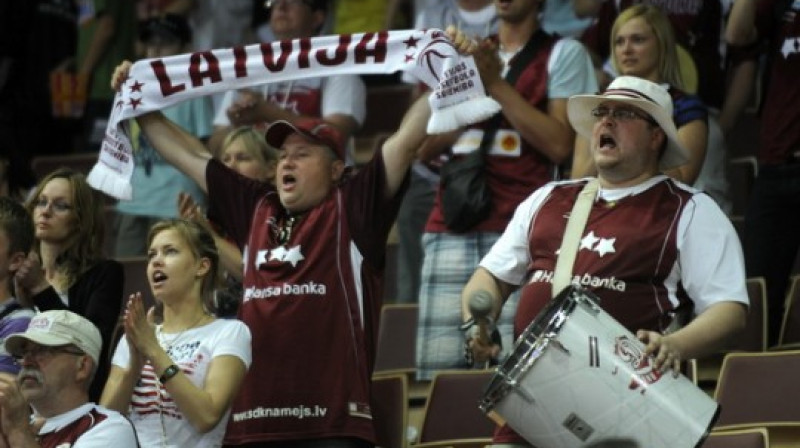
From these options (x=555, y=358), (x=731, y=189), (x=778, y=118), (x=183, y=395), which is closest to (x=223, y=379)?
(x=183, y=395)

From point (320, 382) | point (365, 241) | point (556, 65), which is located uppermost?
point (556, 65)

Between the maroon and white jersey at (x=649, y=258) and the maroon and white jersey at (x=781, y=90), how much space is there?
1.96m

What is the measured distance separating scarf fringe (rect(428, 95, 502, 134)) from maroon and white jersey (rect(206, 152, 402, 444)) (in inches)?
10.7

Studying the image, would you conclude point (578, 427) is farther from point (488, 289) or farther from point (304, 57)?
point (304, 57)

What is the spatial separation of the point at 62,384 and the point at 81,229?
1.50 meters

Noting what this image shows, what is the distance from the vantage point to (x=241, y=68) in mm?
7105

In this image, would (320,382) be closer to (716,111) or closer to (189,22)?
(716,111)

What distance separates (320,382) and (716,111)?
2979 millimetres

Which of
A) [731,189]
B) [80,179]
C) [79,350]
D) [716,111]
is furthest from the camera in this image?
[731,189]

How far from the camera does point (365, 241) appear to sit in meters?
6.70

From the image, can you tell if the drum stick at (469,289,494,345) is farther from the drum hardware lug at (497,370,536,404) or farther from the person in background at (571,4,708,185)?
the person in background at (571,4,708,185)

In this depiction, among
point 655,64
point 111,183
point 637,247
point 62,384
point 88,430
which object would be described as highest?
point 655,64

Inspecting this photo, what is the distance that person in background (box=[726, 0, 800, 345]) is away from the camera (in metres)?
7.73

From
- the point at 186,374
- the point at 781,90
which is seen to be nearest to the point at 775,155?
the point at 781,90
